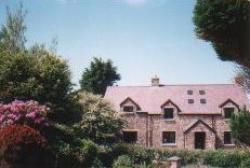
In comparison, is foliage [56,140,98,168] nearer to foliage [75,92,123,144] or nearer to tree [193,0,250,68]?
foliage [75,92,123,144]

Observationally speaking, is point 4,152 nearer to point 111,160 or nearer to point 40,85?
point 40,85

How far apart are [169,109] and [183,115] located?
5.67 ft

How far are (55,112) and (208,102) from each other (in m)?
23.4

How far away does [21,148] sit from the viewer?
1780 cm

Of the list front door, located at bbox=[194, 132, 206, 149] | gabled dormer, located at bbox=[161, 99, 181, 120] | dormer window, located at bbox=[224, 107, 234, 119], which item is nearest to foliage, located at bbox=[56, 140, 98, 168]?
gabled dormer, located at bbox=[161, 99, 181, 120]

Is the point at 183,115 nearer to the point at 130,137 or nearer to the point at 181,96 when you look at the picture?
the point at 181,96

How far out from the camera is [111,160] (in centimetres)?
3559

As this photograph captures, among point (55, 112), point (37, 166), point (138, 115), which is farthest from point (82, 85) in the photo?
point (37, 166)

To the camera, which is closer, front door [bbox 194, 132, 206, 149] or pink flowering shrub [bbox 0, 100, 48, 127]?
pink flowering shrub [bbox 0, 100, 48, 127]

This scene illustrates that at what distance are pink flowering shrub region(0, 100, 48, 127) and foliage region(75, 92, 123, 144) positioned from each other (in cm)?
1368

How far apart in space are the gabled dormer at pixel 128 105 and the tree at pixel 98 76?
1831 centimetres

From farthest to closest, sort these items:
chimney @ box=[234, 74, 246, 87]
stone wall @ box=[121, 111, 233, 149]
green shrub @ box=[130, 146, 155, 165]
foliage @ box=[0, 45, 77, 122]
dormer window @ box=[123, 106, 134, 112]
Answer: dormer window @ box=[123, 106, 134, 112], stone wall @ box=[121, 111, 233, 149], green shrub @ box=[130, 146, 155, 165], foliage @ box=[0, 45, 77, 122], chimney @ box=[234, 74, 246, 87]

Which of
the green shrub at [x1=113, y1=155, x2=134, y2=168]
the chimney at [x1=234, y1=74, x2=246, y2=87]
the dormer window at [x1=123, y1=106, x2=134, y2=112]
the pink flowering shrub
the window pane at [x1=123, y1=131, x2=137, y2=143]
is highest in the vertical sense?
the dormer window at [x1=123, y1=106, x2=134, y2=112]

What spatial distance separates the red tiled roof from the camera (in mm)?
43875
